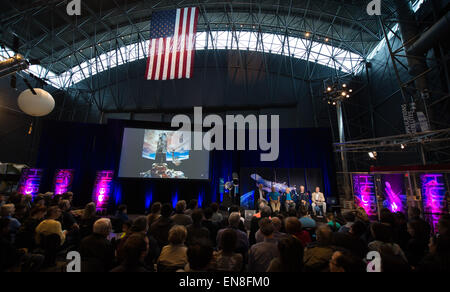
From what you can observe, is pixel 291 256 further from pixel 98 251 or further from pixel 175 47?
pixel 175 47

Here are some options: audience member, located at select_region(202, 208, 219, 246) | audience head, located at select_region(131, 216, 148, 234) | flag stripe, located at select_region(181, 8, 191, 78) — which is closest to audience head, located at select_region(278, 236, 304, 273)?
audience head, located at select_region(131, 216, 148, 234)

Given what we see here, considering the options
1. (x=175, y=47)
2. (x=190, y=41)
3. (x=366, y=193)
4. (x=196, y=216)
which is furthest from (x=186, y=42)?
(x=366, y=193)

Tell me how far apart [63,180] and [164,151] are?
486cm

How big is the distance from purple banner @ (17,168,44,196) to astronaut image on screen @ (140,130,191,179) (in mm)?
4658

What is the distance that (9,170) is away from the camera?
8.48 meters

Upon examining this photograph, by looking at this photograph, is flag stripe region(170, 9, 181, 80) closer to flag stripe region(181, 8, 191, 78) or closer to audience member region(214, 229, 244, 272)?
flag stripe region(181, 8, 191, 78)

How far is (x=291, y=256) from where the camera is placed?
4.89ft

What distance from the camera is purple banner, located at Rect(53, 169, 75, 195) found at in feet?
28.2

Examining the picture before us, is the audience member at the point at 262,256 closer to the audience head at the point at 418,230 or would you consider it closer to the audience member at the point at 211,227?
the audience member at the point at 211,227

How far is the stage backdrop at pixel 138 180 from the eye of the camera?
29.7 ft

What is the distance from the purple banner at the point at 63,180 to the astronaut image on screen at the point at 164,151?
136 inches

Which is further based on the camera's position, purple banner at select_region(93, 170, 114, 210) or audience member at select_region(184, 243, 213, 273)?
purple banner at select_region(93, 170, 114, 210)

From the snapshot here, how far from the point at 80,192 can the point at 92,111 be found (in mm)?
6583
